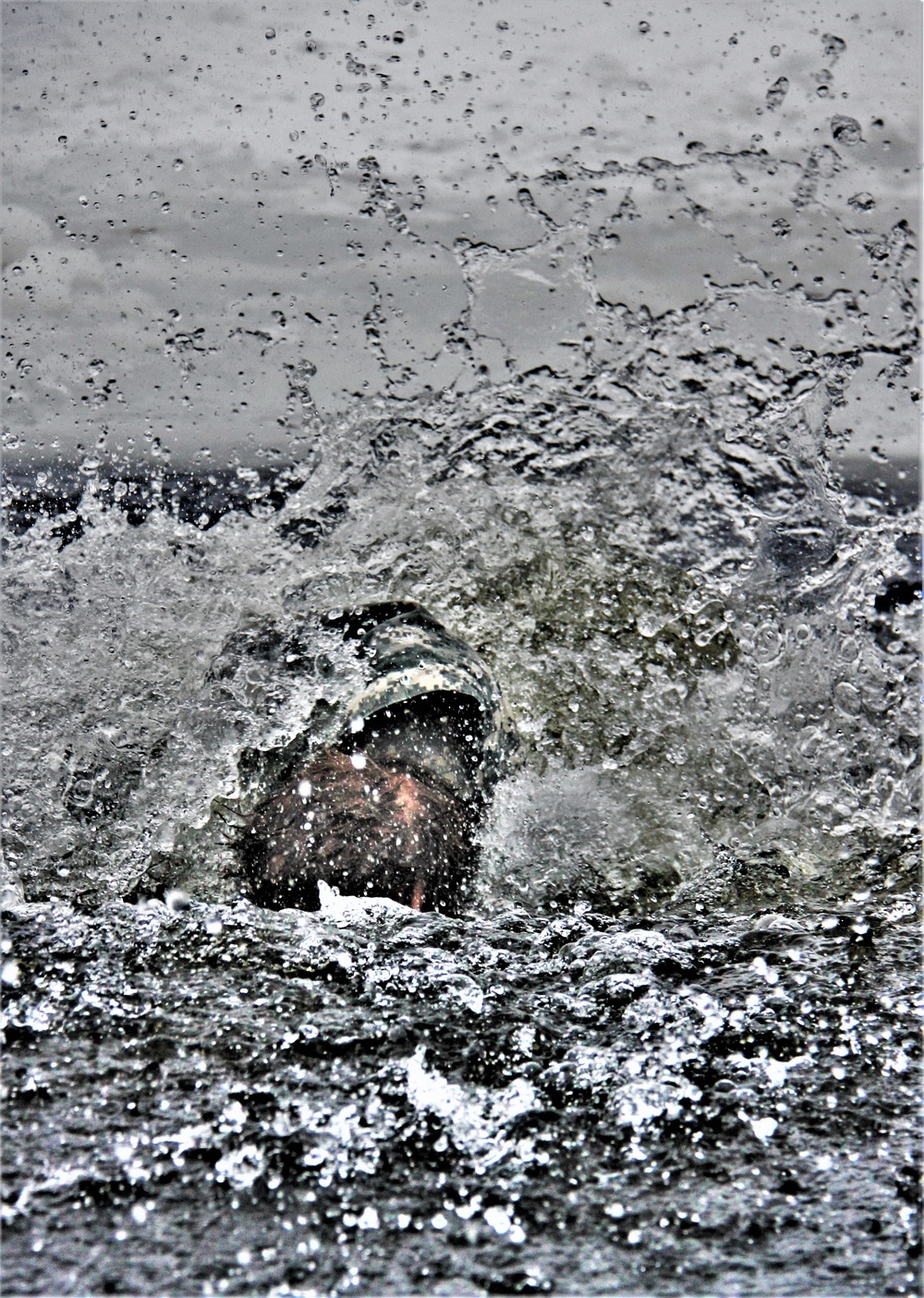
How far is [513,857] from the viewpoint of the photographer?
9.27ft

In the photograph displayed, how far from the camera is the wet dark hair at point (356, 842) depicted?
2395mm

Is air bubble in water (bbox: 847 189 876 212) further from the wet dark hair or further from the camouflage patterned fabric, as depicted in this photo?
the wet dark hair

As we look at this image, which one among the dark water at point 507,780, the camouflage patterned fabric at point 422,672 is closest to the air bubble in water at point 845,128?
the dark water at point 507,780

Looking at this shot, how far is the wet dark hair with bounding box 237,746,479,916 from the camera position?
7.86ft

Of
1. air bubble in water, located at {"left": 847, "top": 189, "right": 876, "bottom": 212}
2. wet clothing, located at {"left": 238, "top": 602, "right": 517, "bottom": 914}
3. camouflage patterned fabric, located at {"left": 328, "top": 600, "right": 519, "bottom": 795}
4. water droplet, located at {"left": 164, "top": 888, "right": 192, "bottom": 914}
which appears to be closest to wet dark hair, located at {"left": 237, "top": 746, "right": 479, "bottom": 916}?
wet clothing, located at {"left": 238, "top": 602, "right": 517, "bottom": 914}

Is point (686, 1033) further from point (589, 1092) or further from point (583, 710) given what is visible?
point (583, 710)

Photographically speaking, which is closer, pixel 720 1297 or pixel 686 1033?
pixel 720 1297

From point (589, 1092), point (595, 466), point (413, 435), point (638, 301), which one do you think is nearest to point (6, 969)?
point (589, 1092)

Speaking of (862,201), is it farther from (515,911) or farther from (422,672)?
→ (515,911)

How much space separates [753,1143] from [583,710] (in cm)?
156

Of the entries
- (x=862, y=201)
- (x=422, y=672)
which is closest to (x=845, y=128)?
(x=862, y=201)

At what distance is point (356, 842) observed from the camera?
2410 mm

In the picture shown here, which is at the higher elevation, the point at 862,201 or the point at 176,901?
the point at 862,201

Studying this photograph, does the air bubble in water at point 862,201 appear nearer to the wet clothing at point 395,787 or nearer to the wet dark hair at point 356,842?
the wet clothing at point 395,787
